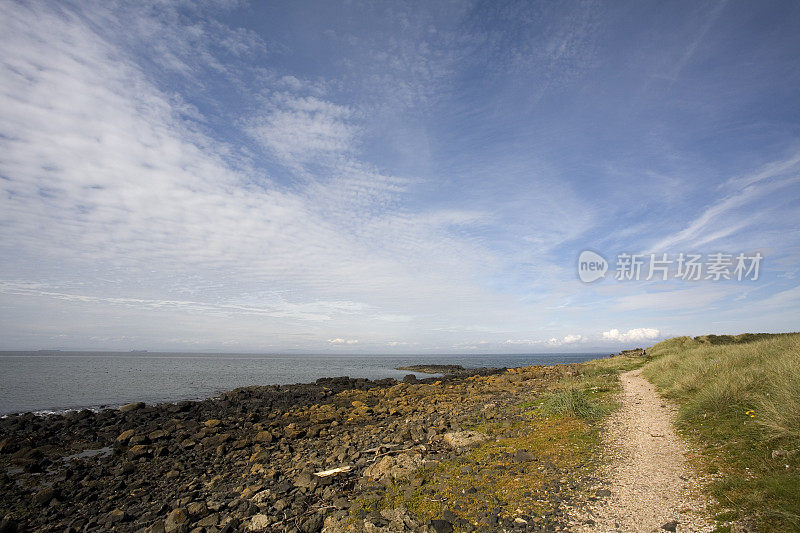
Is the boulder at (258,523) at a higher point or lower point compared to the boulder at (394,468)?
lower

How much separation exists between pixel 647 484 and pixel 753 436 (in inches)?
115

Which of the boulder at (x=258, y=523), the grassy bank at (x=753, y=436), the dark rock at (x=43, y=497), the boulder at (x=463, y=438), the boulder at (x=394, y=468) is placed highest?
the grassy bank at (x=753, y=436)

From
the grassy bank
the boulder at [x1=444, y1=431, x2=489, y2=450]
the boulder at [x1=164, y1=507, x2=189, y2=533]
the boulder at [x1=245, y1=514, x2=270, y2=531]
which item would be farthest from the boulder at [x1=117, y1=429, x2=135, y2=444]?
the grassy bank

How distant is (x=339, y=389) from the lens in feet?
125

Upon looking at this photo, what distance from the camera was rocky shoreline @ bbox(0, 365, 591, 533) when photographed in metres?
8.15

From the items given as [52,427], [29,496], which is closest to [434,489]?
[29,496]

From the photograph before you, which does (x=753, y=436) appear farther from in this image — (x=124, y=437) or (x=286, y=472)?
(x=124, y=437)

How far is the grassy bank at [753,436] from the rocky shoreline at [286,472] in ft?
8.93

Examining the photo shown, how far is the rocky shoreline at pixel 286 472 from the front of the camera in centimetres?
815

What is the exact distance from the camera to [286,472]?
498 inches

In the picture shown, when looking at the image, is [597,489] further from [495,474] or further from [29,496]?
[29,496]

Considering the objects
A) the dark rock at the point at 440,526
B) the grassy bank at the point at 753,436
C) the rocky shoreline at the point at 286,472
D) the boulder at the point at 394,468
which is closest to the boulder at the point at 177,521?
the rocky shoreline at the point at 286,472

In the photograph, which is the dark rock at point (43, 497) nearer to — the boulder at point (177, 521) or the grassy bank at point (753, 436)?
the boulder at point (177, 521)

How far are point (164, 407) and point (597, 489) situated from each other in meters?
31.3
